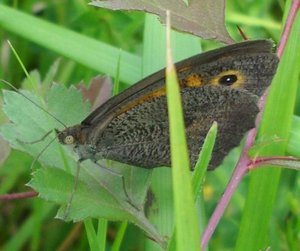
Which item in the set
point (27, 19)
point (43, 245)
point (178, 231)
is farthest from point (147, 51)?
point (178, 231)

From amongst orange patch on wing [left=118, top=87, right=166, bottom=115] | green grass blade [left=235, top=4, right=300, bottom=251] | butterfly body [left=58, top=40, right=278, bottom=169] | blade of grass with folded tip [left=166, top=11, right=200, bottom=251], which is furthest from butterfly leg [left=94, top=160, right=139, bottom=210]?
blade of grass with folded tip [left=166, top=11, right=200, bottom=251]

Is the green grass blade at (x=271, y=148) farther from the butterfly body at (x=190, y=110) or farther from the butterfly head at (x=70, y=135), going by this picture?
the butterfly head at (x=70, y=135)

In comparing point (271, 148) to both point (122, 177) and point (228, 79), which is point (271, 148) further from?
point (122, 177)

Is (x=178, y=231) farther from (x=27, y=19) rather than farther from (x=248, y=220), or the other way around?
(x=27, y=19)

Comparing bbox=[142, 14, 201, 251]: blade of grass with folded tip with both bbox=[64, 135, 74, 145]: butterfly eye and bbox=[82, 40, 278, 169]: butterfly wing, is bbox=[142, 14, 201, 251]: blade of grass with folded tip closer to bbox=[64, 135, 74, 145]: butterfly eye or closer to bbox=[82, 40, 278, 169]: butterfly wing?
bbox=[82, 40, 278, 169]: butterfly wing

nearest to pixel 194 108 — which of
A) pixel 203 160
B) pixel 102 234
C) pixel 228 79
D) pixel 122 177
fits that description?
pixel 228 79
